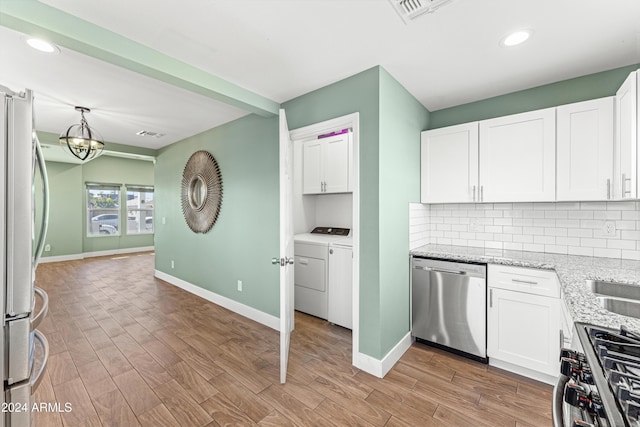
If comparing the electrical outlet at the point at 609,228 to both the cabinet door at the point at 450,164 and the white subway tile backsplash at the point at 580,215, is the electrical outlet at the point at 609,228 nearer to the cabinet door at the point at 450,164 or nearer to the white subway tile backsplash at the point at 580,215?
the white subway tile backsplash at the point at 580,215

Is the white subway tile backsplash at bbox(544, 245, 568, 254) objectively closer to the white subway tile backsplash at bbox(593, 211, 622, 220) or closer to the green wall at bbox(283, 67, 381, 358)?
the white subway tile backsplash at bbox(593, 211, 622, 220)

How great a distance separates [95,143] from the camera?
318 cm

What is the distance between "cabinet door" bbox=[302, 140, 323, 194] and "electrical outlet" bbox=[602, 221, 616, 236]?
8.94 feet

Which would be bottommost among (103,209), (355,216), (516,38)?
(355,216)

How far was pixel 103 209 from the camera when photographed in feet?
24.7

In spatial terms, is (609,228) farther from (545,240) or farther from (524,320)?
(524,320)

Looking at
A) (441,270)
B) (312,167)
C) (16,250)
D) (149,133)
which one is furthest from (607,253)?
(149,133)

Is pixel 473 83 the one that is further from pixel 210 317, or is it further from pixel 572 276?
pixel 210 317

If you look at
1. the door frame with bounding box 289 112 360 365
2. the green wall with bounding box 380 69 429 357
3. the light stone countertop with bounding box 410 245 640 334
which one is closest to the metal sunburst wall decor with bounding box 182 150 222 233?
the door frame with bounding box 289 112 360 365

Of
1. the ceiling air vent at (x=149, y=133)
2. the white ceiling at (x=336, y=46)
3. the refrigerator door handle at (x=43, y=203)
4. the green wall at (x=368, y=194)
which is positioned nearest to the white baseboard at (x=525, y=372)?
the green wall at (x=368, y=194)

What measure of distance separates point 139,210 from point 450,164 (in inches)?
339

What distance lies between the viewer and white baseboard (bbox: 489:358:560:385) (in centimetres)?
206

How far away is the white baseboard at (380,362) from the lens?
7.07 ft

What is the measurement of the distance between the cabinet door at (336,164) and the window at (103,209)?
279 inches
